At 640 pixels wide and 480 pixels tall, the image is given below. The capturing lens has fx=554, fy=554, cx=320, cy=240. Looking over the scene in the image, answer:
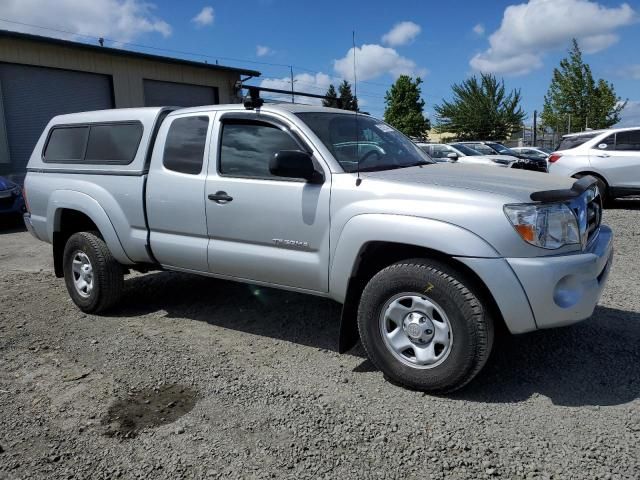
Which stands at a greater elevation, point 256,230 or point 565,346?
point 256,230

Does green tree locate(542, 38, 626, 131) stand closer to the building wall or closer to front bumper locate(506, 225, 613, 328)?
the building wall

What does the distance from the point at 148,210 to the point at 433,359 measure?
262 cm

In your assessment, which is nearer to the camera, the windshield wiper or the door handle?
the windshield wiper

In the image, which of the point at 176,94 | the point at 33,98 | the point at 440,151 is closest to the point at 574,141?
the point at 440,151

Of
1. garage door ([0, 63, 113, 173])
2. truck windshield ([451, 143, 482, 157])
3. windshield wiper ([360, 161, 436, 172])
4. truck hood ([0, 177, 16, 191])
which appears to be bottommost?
truck hood ([0, 177, 16, 191])

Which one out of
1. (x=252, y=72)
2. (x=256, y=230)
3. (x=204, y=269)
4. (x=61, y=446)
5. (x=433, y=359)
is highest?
(x=252, y=72)

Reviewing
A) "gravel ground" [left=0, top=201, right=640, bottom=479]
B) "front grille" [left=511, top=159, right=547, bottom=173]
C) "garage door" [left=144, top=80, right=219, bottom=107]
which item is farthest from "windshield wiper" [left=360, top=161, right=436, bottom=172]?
"garage door" [left=144, top=80, right=219, bottom=107]

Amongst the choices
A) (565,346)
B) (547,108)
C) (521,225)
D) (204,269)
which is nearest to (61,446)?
(204,269)

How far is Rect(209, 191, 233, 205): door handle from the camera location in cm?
411

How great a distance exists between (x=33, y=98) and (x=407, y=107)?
138 feet

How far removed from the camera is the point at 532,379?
140 inches

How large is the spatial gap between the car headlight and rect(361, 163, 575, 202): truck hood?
79 mm

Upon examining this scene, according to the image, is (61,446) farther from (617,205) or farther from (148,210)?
(617,205)

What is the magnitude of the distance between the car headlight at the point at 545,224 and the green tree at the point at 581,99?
39675mm
